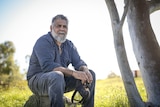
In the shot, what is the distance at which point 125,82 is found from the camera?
219 inches

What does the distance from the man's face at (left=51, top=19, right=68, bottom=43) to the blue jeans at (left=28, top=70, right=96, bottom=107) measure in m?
0.67

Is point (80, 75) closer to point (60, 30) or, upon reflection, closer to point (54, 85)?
point (54, 85)

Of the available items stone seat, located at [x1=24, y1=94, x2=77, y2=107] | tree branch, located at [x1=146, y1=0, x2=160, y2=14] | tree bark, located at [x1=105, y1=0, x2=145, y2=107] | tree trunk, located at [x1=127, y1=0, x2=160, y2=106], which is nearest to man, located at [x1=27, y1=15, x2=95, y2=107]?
stone seat, located at [x1=24, y1=94, x2=77, y2=107]

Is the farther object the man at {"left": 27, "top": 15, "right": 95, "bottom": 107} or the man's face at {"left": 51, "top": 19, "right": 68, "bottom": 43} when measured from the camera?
the man's face at {"left": 51, "top": 19, "right": 68, "bottom": 43}

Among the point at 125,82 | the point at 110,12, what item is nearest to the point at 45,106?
the point at 125,82

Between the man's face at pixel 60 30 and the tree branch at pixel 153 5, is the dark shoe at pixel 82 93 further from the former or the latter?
the tree branch at pixel 153 5

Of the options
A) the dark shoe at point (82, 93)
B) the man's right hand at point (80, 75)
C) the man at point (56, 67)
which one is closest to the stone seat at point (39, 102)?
the man at point (56, 67)

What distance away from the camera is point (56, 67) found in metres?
4.53

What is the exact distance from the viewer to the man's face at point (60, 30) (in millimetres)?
5039

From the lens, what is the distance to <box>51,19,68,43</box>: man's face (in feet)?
16.5

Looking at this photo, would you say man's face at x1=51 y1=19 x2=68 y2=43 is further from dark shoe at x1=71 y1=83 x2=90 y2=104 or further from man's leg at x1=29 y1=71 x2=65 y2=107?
dark shoe at x1=71 y1=83 x2=90 y2=104

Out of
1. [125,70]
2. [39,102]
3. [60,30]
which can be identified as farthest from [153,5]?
[39,102]

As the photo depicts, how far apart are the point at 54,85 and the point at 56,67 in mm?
438

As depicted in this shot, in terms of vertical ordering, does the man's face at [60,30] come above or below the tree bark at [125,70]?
above
